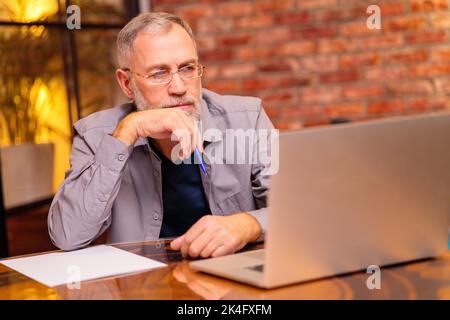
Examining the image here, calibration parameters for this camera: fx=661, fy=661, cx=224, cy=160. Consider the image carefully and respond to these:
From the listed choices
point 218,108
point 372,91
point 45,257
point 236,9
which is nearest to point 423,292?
point 45,257

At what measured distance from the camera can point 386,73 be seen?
321 centimetres

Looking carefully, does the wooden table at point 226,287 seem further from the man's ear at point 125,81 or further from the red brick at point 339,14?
the red brick at point 339,14

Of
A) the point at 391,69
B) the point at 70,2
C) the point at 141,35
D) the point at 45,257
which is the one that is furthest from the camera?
the point at 70,2

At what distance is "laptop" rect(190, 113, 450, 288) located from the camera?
970mm

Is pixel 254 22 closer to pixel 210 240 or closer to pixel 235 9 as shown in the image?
pixel 235 9

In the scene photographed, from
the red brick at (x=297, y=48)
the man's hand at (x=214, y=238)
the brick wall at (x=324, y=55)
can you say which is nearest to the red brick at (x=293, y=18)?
the brick wall at (x=324, y=55)

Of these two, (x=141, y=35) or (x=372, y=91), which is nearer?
(x=141, y=35)

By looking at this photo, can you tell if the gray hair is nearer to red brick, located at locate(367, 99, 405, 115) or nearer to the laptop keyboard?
the laptop keyboard

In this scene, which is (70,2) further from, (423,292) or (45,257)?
(423,292)

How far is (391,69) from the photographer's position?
3.20 meters

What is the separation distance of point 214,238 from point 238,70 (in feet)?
7.47

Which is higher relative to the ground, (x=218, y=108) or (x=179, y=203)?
(x=218, y=108)
